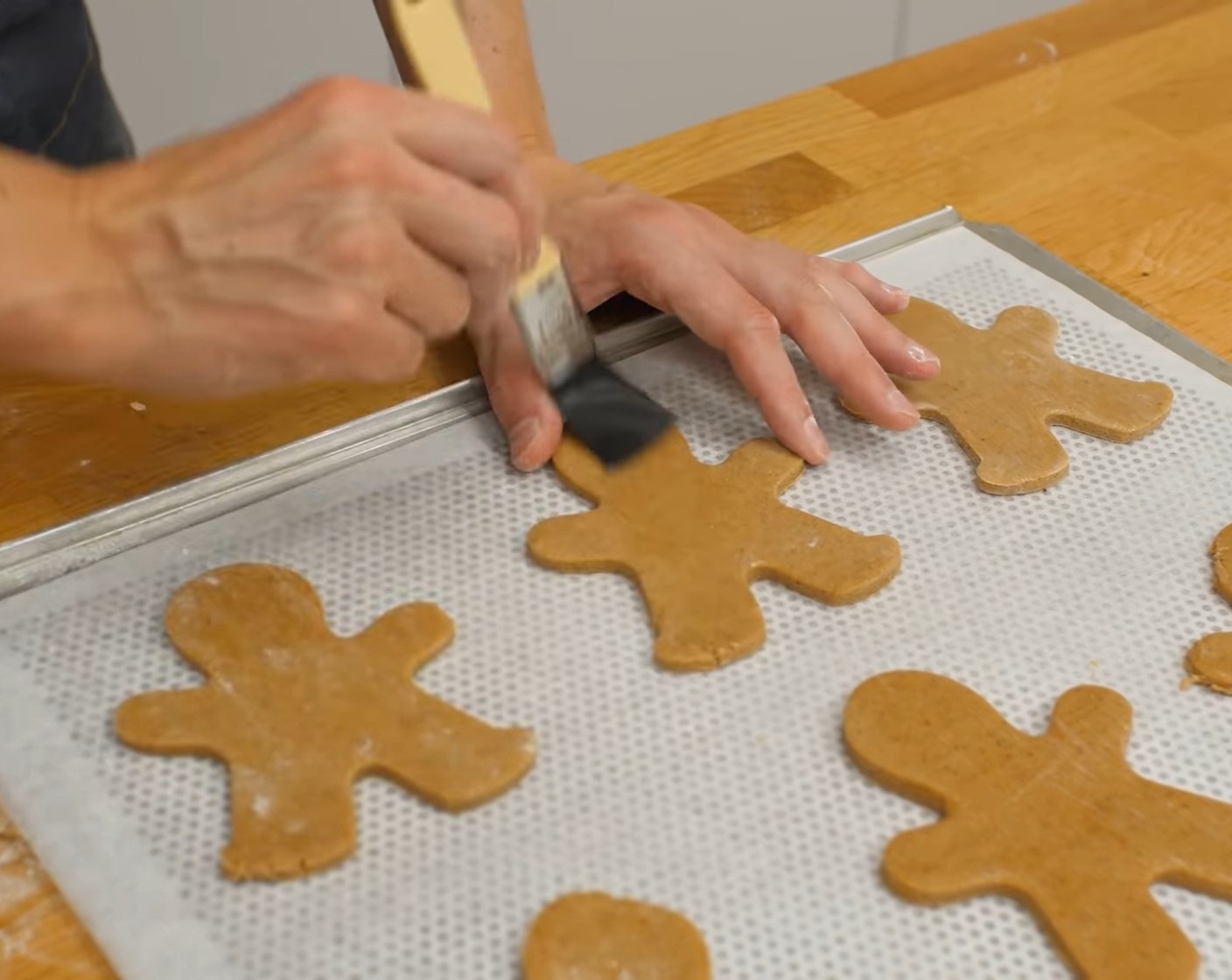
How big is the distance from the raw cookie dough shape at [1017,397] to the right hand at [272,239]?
0.32m

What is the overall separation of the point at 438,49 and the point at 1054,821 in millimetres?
500

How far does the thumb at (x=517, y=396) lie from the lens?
2.78ft

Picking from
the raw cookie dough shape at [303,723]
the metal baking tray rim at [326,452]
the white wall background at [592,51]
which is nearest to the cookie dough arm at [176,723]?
the raw cookie dough shape at [303,723]

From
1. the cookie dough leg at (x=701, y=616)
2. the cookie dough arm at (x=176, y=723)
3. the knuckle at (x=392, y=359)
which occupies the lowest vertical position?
the cookie dough leg at (x=701, y=616)

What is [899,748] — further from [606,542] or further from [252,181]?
[252,181]

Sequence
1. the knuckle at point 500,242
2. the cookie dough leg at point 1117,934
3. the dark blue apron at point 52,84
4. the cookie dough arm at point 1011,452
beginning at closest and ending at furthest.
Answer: the cookie dough leg at point 1117,934 → the knuckle at point 500,242 → the cookie dough arm at point 1011,452 → the dark blue apron at point 52,84

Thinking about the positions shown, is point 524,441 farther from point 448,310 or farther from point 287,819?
point 287,819

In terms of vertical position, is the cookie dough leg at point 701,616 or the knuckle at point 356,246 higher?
the knuckle at point 356,246

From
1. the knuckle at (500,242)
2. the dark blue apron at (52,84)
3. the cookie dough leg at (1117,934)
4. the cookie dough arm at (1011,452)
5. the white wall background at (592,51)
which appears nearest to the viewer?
the cookie dough leg at (1117,934)

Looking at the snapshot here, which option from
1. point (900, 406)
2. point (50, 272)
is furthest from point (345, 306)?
point (900, 406)

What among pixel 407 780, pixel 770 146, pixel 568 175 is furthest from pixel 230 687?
pixel 770 146

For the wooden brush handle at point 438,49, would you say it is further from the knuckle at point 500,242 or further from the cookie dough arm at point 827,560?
the cookie dough arm at point 827,560

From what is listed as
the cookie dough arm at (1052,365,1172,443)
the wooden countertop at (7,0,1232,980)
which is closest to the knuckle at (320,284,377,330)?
the wooden countertop at (7,0,1232,980)

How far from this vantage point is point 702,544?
783 millimetres
